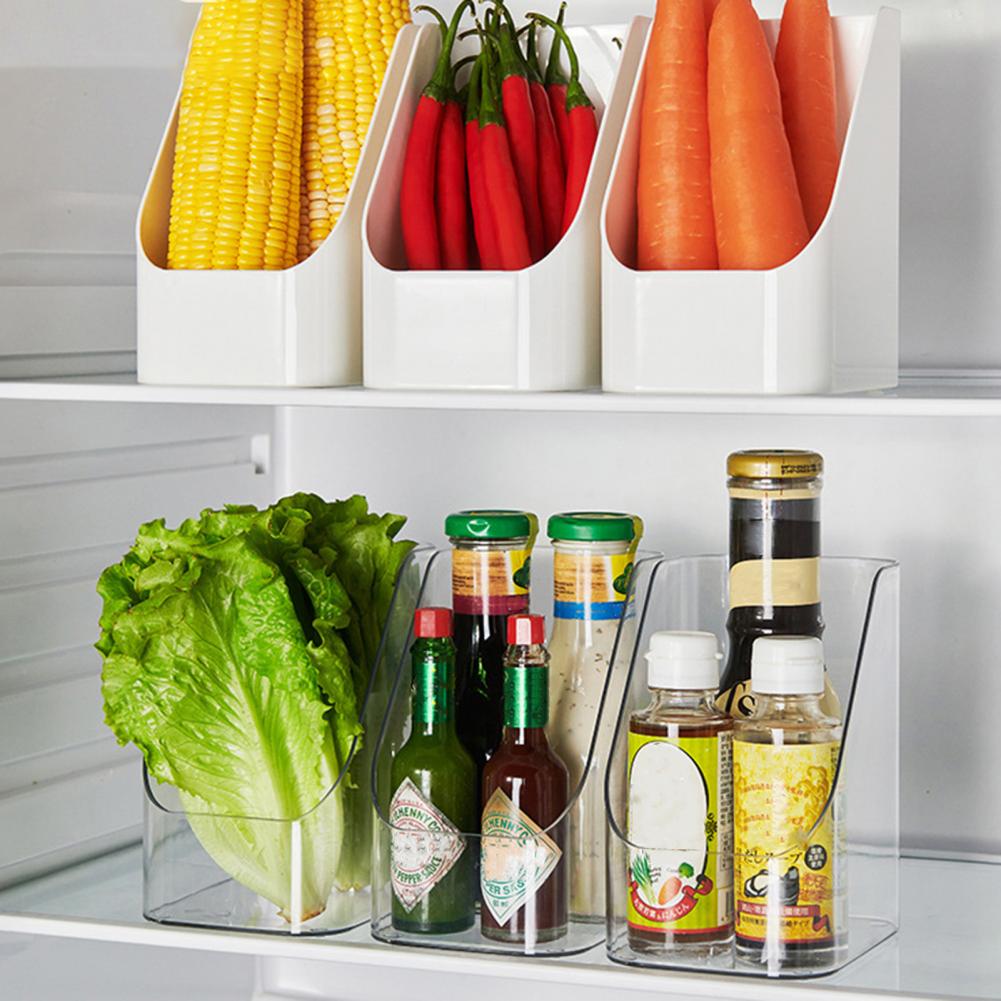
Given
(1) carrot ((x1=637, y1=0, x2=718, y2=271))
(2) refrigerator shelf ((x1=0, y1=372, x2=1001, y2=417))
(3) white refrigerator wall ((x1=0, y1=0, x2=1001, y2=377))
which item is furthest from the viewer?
(3) white refrigerator wall ((x1=0, y1=0, x2=1001, y2=377))

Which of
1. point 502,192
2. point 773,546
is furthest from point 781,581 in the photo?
point 502,192

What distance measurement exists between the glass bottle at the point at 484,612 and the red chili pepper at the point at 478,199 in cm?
18

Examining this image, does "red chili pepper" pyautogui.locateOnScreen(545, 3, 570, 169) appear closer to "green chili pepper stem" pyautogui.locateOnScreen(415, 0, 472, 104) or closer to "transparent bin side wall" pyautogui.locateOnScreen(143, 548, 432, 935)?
"green chili pepper stem" pyautogui.locateOnScreen(415, 0, 472, 104)

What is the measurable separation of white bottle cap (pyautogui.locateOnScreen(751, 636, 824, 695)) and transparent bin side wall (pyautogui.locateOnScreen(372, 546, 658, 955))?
12 centimetres

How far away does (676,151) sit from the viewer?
3.83 feet

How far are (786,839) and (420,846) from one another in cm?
25

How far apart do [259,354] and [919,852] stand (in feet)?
2.27

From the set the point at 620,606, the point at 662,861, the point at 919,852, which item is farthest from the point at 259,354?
the point at 919,852

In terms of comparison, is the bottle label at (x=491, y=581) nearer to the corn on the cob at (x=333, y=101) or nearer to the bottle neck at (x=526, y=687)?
the bottle neck at (x=526, y=687)

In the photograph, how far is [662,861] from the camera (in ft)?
3.74

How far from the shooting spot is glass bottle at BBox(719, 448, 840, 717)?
1166 mm

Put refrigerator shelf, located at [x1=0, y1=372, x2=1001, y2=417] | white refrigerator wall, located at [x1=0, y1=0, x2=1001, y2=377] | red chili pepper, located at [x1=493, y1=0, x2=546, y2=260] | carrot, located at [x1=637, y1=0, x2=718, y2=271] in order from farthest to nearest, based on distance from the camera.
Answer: white refrigerator wall, located at [x1=0, y1=0, x2=1001, y2=377], red chili pepper, located at [x1=493, y1=0, x2=546, y2=260], carrot, located at [x1=637, y1=0, x2=718, y2=271], refrigerator shelf, located at [x1=0, y1=372, x2=1001, y2=417]

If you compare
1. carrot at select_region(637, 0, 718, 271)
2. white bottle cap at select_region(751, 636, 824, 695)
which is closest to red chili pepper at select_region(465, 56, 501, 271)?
carrot at select_region(637, 0, 718, 271)

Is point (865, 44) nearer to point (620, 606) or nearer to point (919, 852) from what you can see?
point (620, 606)
